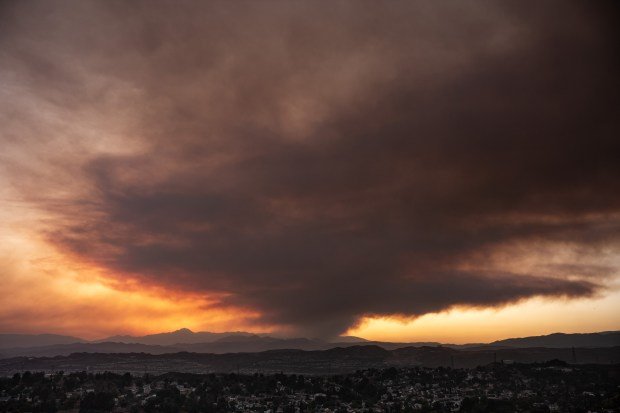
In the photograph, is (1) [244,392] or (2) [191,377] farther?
(2) [191,377]

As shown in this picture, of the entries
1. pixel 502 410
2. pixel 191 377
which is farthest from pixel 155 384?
pixel 502 410

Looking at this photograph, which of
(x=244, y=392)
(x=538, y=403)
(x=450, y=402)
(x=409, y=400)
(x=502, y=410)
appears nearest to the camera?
(x=502, y=410)

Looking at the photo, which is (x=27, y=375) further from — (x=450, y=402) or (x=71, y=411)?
(x=450, y=402)

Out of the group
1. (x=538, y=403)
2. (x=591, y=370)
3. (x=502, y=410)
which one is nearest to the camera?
(x=502, y=410)

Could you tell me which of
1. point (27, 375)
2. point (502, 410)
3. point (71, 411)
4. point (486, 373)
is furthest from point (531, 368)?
point (27, 375)

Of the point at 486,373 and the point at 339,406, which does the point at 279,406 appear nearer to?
the point at 339,406

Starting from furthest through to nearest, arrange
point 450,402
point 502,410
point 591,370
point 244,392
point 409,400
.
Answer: point 591,370 < point 244,392 < point 409,400 < point 450,402 < point 502,410
